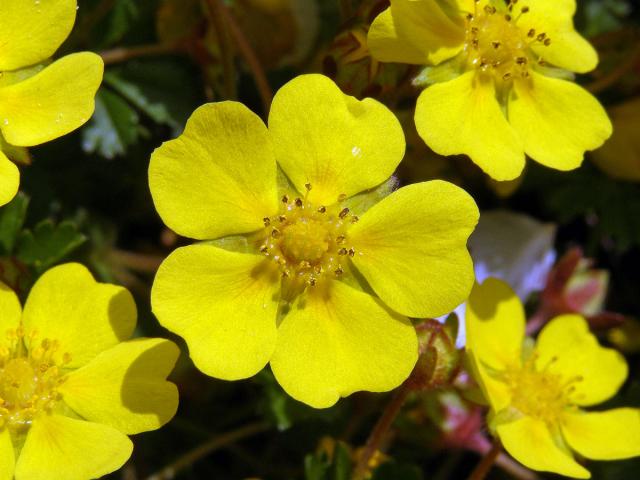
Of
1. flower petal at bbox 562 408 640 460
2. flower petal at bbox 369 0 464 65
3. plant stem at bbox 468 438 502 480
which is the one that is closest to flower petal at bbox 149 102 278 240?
flower petal at bbox 369 0 464 65

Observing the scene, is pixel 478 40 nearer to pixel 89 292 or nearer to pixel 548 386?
pixel 548 386

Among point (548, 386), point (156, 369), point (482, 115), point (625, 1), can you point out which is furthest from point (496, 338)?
point (625, 1)

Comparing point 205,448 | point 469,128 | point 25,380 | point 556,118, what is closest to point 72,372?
point 25,380

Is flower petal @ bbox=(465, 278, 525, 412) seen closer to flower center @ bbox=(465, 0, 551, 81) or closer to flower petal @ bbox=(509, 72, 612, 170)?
flower petal @ bbox=(509, 72, 612, 170)

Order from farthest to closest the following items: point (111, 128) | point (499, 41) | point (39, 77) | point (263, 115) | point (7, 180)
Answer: point (263, 115) < point (111, 128) < point (499, 41) < point (39, 77) < point (7, 180)

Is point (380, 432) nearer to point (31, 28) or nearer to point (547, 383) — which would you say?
point (547, 383)

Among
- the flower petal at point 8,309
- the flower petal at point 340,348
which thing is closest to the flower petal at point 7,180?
the flower petal at point 8,309
